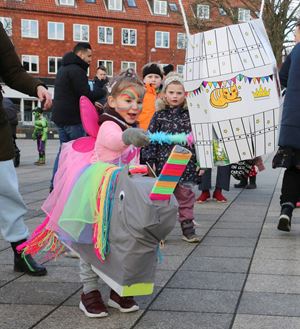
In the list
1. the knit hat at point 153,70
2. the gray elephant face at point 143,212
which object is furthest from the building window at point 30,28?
the gray elephant face at point 143,212

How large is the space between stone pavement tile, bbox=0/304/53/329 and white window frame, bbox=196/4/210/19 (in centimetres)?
3053

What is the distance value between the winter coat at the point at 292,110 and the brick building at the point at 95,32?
43.6 metres

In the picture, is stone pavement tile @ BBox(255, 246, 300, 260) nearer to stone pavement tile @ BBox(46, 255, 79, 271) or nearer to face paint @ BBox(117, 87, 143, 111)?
stone pavement tile @ BBox(46, 255, 79, 271)

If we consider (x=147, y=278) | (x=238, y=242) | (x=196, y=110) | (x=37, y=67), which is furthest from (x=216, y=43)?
(x=37, y=67)

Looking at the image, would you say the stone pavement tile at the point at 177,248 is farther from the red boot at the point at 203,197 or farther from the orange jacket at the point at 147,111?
the red boot at the point at 203,197

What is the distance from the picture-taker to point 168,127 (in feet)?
19.0

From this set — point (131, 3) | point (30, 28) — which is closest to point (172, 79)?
point (30, 28)

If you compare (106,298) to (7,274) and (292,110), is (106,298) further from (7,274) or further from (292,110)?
(292,110)

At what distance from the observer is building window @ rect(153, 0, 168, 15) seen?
180 feet

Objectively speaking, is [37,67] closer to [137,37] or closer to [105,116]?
[137,37]

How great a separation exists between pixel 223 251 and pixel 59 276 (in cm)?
153

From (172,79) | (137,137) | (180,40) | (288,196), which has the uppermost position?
(180,40)

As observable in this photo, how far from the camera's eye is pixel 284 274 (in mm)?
4398

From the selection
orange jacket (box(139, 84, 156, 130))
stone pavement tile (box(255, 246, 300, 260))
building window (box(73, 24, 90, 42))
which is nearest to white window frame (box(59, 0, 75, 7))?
building window (box(73, 24, 90, 42))
